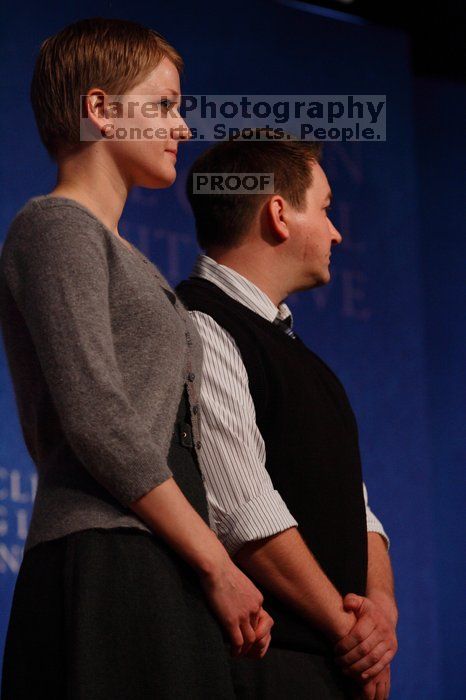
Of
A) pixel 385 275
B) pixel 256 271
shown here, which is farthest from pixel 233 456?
pixel 385 275

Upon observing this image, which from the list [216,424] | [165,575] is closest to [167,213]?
[216,424]

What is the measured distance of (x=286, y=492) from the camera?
1494 millimetres

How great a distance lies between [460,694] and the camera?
3121 mm

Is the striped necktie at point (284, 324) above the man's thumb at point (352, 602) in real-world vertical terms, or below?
above

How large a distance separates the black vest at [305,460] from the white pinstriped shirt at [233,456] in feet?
0.08

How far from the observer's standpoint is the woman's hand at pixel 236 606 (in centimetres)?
112

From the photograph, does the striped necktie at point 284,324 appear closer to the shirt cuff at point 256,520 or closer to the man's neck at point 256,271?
the man's neck at point 256,271

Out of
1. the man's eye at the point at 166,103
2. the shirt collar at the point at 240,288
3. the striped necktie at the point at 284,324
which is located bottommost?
the striped necktie at the point at 284,324

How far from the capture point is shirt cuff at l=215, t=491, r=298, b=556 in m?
1.41

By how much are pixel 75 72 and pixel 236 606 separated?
0.66 m

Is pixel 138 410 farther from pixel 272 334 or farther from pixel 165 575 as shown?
pixel 272 334

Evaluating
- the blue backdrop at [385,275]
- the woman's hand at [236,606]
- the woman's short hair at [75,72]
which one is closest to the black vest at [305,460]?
the woman's hand at [236,606]

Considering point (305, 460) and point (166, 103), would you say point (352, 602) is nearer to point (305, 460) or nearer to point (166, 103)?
point (305, 460)

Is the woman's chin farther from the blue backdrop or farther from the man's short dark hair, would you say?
the blue backdrop
